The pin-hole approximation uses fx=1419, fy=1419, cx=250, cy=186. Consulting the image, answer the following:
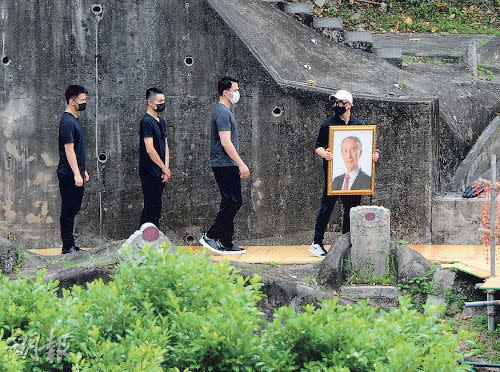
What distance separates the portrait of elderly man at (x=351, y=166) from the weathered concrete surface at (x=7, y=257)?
3.52 metres

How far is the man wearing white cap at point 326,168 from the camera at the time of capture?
15202 mm

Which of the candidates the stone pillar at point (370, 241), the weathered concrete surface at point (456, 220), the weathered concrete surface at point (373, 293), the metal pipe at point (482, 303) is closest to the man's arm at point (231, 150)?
the stone pillar at point (370, 241)

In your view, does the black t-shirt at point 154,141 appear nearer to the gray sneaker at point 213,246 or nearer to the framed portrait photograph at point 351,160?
the gray sneaker at point 213,246

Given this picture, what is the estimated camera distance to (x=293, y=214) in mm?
16297

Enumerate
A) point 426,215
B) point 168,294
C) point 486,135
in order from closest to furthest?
point 168,294
point 426,215
point 486,135

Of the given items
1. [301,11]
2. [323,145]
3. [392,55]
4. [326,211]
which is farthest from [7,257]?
[392,55]

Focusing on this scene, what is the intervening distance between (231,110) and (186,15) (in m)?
1.22

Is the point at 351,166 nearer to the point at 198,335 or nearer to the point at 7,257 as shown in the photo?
the point at 7,257

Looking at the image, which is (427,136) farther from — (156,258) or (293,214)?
(156,258)

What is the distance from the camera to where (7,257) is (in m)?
14.3

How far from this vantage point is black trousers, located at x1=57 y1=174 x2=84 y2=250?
15391 millimetres

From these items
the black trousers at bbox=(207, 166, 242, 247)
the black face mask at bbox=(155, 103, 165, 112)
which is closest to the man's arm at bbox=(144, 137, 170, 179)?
the black face mask at bbox=(155, 103, 165, 112)

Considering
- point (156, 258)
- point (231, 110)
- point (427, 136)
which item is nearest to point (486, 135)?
point (427, 136)

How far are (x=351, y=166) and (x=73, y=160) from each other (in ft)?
9.80
